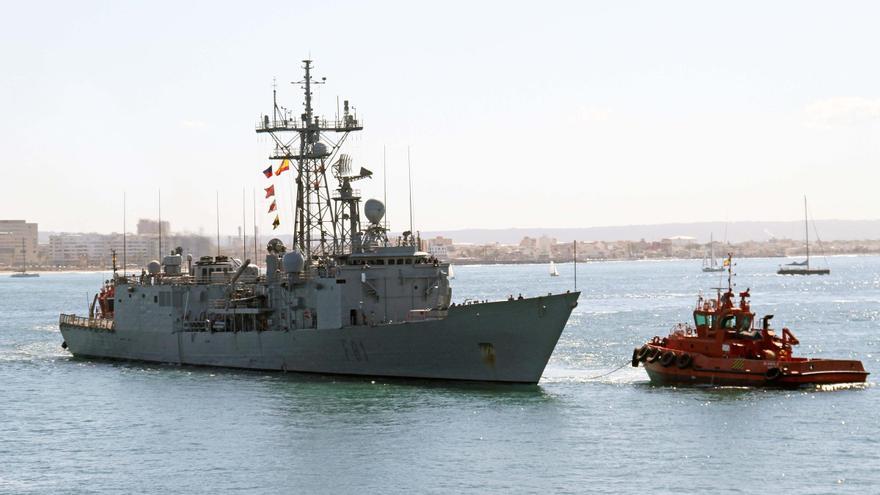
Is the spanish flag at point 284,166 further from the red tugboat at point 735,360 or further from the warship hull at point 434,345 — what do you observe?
the red tugboat at point 735,360

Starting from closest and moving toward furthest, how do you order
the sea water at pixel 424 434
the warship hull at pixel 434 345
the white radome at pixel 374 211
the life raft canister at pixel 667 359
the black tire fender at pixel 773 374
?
the sea water at pixel 424 434, the warship hull at pixel 434 345, the black tire fender at pixel 773 374, the life raft canister at pixel 667 359, the white radome at pixel 374 211

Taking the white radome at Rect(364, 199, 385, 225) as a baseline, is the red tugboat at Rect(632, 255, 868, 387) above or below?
below

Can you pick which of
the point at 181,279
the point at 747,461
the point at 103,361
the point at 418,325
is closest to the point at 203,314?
the point at 181,279

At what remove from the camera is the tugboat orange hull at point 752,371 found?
134 feet

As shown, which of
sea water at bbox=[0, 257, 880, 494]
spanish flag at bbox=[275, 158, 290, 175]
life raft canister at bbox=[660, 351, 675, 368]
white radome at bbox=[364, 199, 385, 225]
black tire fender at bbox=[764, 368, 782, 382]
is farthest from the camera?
spanish flag at bbox=[275, 158, 290, 175]

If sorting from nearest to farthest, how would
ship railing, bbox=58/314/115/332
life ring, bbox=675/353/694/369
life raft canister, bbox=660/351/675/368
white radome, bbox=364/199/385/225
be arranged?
life ring, bbox=675/353/694/369
life raft canister, bbox=660/351/675/368
white radome, bbox=364/199/385/225
ship railing, bbox=58/314/115/332

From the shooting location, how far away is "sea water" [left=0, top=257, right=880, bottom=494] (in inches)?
1134

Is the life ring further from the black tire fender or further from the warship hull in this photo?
the warship hull

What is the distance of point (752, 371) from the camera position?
134 feet

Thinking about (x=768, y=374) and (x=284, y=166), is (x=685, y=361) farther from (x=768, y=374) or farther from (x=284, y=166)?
(x=284, y=166)

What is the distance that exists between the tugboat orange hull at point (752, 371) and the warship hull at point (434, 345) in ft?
15.2

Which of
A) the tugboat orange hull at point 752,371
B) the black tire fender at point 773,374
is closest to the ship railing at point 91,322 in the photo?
the tugboat orange hull at point 752,371

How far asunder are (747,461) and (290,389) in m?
17.5

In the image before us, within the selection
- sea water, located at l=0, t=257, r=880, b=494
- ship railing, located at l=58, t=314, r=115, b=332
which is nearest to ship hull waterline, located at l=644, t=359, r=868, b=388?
sea water, located at l=0, t=257, r=880, b=494
